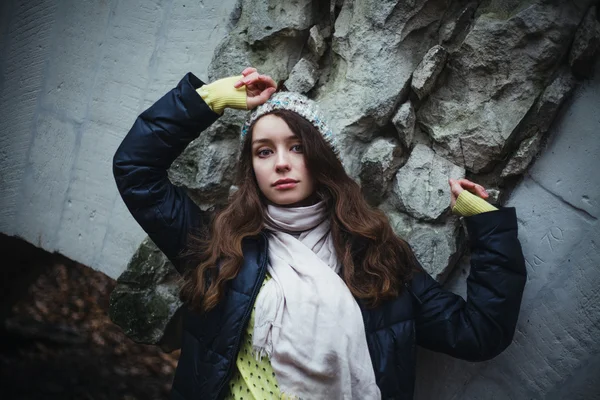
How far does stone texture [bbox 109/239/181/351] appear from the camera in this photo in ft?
9.01

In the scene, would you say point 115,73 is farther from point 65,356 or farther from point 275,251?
point 65,356

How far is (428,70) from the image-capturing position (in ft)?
7.56

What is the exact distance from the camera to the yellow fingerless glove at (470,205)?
2.03 m

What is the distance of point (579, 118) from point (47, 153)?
3.59 meters

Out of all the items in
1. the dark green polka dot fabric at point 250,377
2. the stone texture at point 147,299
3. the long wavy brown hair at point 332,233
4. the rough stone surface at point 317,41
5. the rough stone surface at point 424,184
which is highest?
the rough stone surface at point 317,41

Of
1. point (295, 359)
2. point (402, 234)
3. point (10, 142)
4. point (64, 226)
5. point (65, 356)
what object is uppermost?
point (402, 234)

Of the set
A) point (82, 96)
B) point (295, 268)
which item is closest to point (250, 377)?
point (295, 268)

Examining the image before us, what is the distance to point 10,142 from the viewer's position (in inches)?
144

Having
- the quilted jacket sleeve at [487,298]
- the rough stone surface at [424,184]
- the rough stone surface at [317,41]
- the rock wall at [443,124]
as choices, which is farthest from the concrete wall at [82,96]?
the quilted jacket sleeve at [487,298]

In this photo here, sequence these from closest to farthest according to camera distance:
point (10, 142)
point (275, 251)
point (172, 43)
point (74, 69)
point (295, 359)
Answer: point (295, 359) < point (275, 251) < point (172, 43) < point (74, 69) < point (10, 142)

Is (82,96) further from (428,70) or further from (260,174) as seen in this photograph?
(428,70)

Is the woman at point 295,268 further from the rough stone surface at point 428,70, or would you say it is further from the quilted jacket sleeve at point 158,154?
the rough stone surface at point 428,70

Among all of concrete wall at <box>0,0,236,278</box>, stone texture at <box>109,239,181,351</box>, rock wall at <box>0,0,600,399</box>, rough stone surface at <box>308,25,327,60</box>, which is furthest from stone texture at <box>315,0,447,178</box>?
stone texture at <box>109,239,181,351</box>

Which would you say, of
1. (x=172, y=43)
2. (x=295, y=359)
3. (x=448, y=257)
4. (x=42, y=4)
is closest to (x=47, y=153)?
(x=42, y=4)
